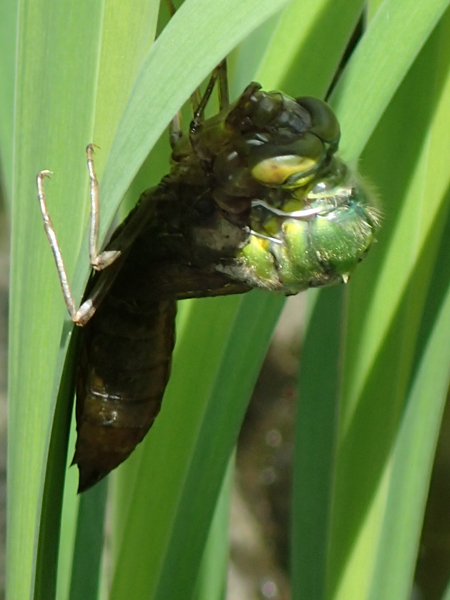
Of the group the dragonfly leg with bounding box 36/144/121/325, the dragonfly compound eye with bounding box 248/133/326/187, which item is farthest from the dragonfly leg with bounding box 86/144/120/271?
the dragonfly compound eye with bounding box 248/133/326/187

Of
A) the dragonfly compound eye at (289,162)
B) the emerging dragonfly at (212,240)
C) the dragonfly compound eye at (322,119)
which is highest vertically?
the dragonfly compound eye at (322,119)

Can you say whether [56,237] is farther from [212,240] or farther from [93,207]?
[212,240]

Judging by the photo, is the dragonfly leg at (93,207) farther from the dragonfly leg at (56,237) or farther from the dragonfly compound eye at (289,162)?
the dragonfly compound eye at (289,162)

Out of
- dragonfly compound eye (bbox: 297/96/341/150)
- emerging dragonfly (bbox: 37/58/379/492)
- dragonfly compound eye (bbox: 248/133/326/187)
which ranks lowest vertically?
emerging dragonfly (bbox: 37/58/379/492)

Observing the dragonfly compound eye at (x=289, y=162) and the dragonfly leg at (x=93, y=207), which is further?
the dragonfly compound eye at (x=289, y=162)

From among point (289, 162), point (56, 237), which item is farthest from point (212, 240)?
point (56, 237)

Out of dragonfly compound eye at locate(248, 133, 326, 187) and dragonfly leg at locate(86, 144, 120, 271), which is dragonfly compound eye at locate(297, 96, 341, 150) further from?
dragonfly leg at locate(86, 144, 120, 271)

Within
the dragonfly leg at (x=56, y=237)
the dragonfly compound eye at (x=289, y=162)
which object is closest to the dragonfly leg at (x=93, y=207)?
the dragonfly leg at (x=56, y=237)

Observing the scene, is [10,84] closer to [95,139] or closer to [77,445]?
[95,139]

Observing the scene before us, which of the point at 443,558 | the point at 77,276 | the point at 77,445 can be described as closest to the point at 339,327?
the point at 77,445
